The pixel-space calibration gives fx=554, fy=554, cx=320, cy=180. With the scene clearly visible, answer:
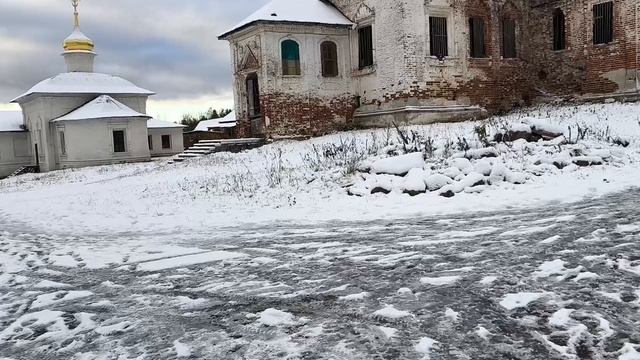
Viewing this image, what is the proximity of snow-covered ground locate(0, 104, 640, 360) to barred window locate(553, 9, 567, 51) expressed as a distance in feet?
39.9

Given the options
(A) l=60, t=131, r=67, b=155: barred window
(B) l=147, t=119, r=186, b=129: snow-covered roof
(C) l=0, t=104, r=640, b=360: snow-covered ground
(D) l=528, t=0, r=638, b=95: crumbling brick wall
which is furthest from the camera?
(B) l=147, t=119, r=186, b=129: snow-covered roof

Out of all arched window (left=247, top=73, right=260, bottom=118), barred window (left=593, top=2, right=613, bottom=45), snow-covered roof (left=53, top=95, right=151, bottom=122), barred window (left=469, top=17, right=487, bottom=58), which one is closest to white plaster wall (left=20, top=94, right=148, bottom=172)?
snow-covered roof (left=53, top=95, right=151, bottom=122)

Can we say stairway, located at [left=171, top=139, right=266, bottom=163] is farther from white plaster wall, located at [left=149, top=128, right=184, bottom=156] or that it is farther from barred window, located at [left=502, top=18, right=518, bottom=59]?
white plaster wall, located at [left=149, top=128, right=184, bottom=156]

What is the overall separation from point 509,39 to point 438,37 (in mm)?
3749

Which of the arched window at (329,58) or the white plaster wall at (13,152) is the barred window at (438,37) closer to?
the arched window at (329,58)

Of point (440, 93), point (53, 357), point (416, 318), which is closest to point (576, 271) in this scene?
point (416, 318)

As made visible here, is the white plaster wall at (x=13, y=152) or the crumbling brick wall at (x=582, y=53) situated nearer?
the crumbling brick wall at (x=582, y=53)

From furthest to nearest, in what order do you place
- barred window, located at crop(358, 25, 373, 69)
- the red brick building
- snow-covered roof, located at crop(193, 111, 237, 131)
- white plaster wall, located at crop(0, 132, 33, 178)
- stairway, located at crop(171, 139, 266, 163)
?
snow-covered roof, located at crop(193, 111, 237, 131) → white plaster wall, located at crop(0, 132, 33, 178) → barred window, located at crop(358, 25, 373, 69) → stairway, located at crop(171, 139, 266, 163) → the red brick building

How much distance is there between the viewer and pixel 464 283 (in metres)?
4.85

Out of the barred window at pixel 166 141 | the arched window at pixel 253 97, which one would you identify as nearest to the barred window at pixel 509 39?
the arched window at pixel 253 97

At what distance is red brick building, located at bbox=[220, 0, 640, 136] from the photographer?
842 inches

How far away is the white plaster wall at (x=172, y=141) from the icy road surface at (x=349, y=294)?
3245 centimetres

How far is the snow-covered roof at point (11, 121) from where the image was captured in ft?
115

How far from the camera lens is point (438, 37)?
71.6 feet
